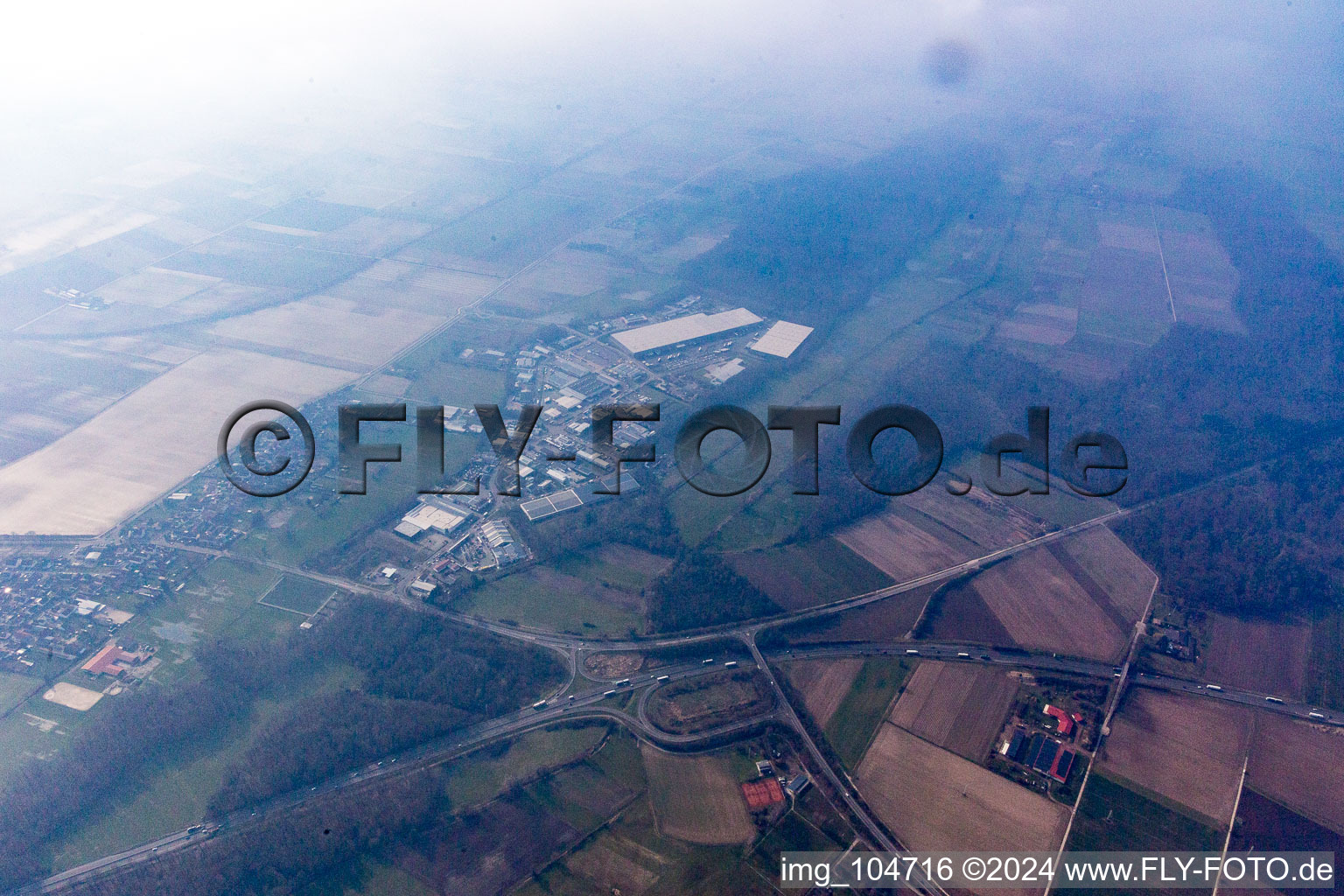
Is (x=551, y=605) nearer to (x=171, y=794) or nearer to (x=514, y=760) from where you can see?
(x=514, y=760)

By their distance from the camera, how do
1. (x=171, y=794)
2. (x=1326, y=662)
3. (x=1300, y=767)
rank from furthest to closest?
(x=1326, y=662) < (x=1300, y=767) < (x=171, y=794)

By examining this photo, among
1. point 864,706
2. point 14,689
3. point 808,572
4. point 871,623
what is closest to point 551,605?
point 808,572

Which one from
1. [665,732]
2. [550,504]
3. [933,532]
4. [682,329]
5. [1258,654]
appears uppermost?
[682,329]

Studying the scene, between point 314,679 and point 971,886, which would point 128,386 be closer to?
point 314,679

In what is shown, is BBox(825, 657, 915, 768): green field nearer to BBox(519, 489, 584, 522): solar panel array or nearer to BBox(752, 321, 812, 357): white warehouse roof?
BBox(519, 489, 584, 522): solar panel array

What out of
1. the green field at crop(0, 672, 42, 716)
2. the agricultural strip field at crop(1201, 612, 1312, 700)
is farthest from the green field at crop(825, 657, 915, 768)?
the green field at crop(0, 672, 42, 716)

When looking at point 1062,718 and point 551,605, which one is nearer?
point 1062,718

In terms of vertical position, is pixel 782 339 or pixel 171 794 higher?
pixel 782 339

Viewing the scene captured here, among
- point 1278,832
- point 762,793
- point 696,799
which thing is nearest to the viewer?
point 1278,832
